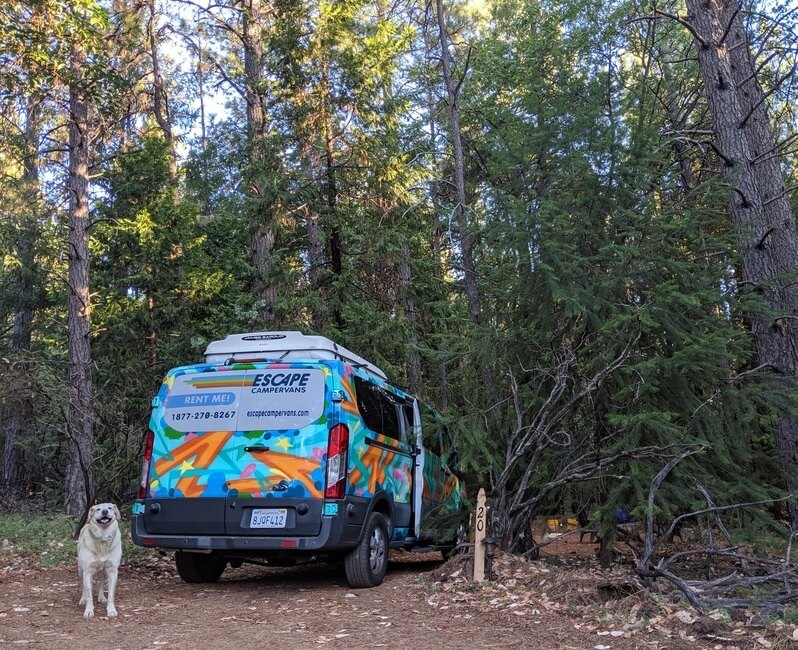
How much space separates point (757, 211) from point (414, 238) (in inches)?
251

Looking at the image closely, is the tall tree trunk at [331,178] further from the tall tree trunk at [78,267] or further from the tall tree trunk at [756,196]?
the tall tree trunk at [756,196]

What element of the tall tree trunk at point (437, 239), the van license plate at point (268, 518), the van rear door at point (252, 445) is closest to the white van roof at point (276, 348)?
the van rear door at point (252, 445)

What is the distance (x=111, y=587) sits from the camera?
649cm

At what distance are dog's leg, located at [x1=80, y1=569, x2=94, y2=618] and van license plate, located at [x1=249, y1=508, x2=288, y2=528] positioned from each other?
1.46 m

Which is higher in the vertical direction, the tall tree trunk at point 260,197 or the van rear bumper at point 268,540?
the tall tree trunk at point 260,197

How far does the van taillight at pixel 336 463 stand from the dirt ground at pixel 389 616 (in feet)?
3.33

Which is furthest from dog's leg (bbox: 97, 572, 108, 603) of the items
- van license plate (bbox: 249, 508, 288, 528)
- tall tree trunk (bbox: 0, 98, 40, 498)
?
tall tree trunk (bbox: 0, 98, 40, 498)

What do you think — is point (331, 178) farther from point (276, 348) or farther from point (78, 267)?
point (276, 348)

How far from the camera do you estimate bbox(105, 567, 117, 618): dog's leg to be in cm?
630

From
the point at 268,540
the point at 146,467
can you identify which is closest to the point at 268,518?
the point at 268,540

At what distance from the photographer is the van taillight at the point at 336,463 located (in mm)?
6773

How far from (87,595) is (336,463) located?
95.9 inches

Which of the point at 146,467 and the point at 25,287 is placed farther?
the point at 25,287

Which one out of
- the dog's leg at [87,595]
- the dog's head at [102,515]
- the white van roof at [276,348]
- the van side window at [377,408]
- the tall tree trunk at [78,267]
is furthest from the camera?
the tall tree trunk at [78,267]
